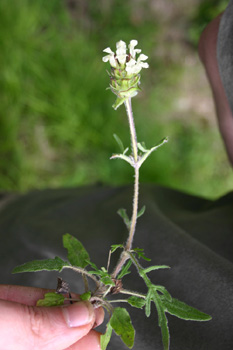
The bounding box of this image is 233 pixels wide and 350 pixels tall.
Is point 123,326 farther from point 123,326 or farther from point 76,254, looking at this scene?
point 76,254

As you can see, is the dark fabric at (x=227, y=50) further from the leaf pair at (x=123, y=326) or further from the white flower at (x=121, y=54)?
the leaf pair at (x=123, y=326)

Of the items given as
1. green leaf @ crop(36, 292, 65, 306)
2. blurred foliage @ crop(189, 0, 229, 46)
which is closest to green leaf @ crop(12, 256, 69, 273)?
green leaf @ crop(36, 292, 65, 306)

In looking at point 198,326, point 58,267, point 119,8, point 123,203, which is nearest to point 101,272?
point 58,267

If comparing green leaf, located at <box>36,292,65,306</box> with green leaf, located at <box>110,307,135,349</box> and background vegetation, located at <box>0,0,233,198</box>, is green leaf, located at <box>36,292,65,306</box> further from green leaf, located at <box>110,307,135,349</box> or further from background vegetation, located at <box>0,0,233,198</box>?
background vegetation, located at <box>0,0,233,198</box>

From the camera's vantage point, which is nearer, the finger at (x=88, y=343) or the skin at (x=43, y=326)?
the skin at (x=43, y=326)

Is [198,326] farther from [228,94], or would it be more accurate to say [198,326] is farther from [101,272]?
[228,94]

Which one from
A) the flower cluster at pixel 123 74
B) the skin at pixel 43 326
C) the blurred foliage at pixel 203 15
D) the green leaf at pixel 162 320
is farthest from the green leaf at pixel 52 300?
the blurred foliage at pixel 203 15

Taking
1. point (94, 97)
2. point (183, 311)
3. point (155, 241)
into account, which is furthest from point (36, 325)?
point (94, 97)
